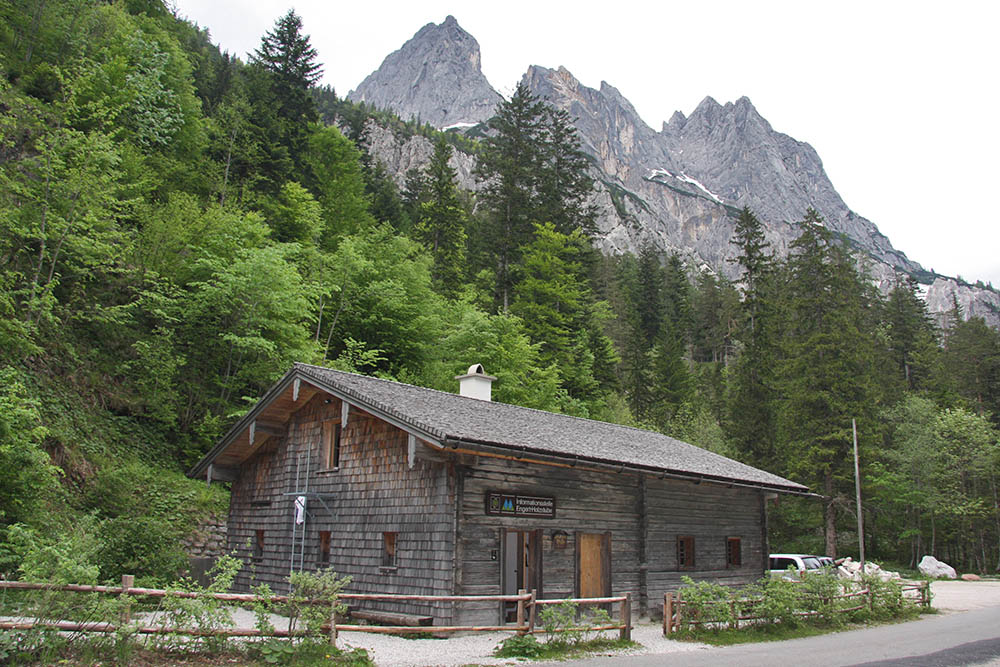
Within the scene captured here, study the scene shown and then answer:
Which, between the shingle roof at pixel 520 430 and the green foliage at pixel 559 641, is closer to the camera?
the green foliage at pixel 559 641

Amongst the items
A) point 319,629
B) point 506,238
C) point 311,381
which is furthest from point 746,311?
point 319,629

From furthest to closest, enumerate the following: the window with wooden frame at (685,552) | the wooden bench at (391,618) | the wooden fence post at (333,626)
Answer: the window with wooden frame at (685,552) < the wooden bench at (391,618) < the wooden fence post at (333,626)

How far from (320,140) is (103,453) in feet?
90.5

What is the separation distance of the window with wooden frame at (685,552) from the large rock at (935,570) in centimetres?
2899

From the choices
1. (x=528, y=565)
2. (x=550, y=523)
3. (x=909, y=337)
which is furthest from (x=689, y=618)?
(x=909, y=337)

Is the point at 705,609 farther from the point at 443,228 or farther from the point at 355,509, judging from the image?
the point at 443,228

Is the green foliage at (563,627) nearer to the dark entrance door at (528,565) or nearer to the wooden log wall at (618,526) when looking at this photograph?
the wooden log wall at (618,526)

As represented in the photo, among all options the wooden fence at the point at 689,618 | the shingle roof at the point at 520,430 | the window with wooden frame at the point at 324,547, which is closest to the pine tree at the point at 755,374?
the shingle roof at the point at 520,430

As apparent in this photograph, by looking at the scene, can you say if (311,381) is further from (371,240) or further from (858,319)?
(858,319)

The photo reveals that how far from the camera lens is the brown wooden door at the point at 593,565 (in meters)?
15.8

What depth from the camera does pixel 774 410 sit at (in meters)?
46.8

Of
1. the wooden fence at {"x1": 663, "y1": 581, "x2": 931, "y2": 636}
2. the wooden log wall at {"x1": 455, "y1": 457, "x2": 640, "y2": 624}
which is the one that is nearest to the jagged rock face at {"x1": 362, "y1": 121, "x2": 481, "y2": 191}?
the wooden log wall at {"x1": 455, "y1": 457, "x2": 640, "y2": 624}

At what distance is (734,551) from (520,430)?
961cm

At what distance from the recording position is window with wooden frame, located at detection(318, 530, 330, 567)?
16.4 m
